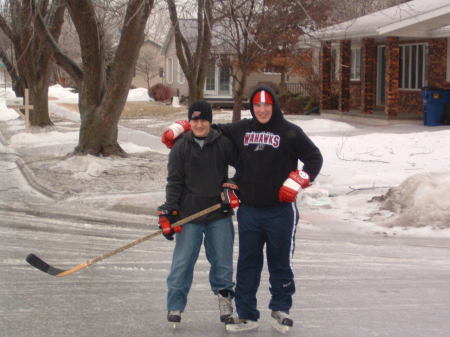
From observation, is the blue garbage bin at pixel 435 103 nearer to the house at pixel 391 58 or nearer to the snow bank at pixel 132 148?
the house at pixel 391 58

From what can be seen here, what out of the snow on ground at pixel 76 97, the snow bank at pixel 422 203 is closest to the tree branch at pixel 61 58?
the snow bank at pixel 422 203

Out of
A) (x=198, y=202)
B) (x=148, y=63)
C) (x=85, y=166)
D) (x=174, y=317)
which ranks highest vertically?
(x=148, y=63)

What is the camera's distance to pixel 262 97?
5145 millimetres

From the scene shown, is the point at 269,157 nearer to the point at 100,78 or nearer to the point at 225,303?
the point at 225,303

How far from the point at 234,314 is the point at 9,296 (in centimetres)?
204

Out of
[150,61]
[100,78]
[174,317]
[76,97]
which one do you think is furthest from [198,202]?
[150,61]

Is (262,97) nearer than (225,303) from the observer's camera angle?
Yes

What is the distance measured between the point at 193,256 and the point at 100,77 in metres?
10.6

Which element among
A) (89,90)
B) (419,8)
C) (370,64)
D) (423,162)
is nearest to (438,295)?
(423,162)

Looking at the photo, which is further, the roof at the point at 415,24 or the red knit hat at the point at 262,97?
the roof at the point at 415,24

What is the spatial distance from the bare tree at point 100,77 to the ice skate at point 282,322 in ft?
33.0

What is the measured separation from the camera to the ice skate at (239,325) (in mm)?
5223

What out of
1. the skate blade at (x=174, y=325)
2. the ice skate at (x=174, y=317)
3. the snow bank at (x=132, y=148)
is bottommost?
the skate blade at (x=174, y=325)

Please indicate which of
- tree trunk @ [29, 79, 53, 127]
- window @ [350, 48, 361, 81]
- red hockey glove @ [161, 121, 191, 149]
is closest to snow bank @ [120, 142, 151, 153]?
tree trunk @ [29, 79, 53, 127]
